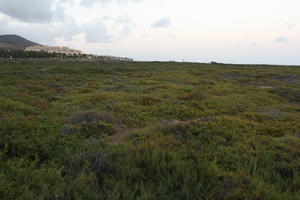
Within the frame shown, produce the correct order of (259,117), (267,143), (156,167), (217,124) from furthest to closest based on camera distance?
(259,117) < (217,124) < (267,143) < (156,167)

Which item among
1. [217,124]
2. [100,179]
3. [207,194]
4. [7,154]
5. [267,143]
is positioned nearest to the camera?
[207,194]

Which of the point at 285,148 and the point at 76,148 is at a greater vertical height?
the point at 285,148

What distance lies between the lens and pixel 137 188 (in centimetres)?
310

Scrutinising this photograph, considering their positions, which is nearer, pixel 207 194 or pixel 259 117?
pixel 207 194

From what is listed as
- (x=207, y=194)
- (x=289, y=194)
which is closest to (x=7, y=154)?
(x=207, y=194)

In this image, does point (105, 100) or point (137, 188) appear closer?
point (137, 188)

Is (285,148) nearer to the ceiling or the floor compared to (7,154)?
nearer to the ceiling

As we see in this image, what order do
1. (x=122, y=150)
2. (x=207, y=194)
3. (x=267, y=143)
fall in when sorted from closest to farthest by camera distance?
(x=207, y=194), (x=122, y=150), (x=267, y=143)

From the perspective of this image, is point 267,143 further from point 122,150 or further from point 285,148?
point 122,150

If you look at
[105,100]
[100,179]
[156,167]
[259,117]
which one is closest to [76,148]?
[100,179]

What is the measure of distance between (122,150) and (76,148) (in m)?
1.21

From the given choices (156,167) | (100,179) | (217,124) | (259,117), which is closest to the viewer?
(100,179)

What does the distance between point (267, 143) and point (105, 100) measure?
8031mm

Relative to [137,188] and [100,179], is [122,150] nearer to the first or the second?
[100,179]
